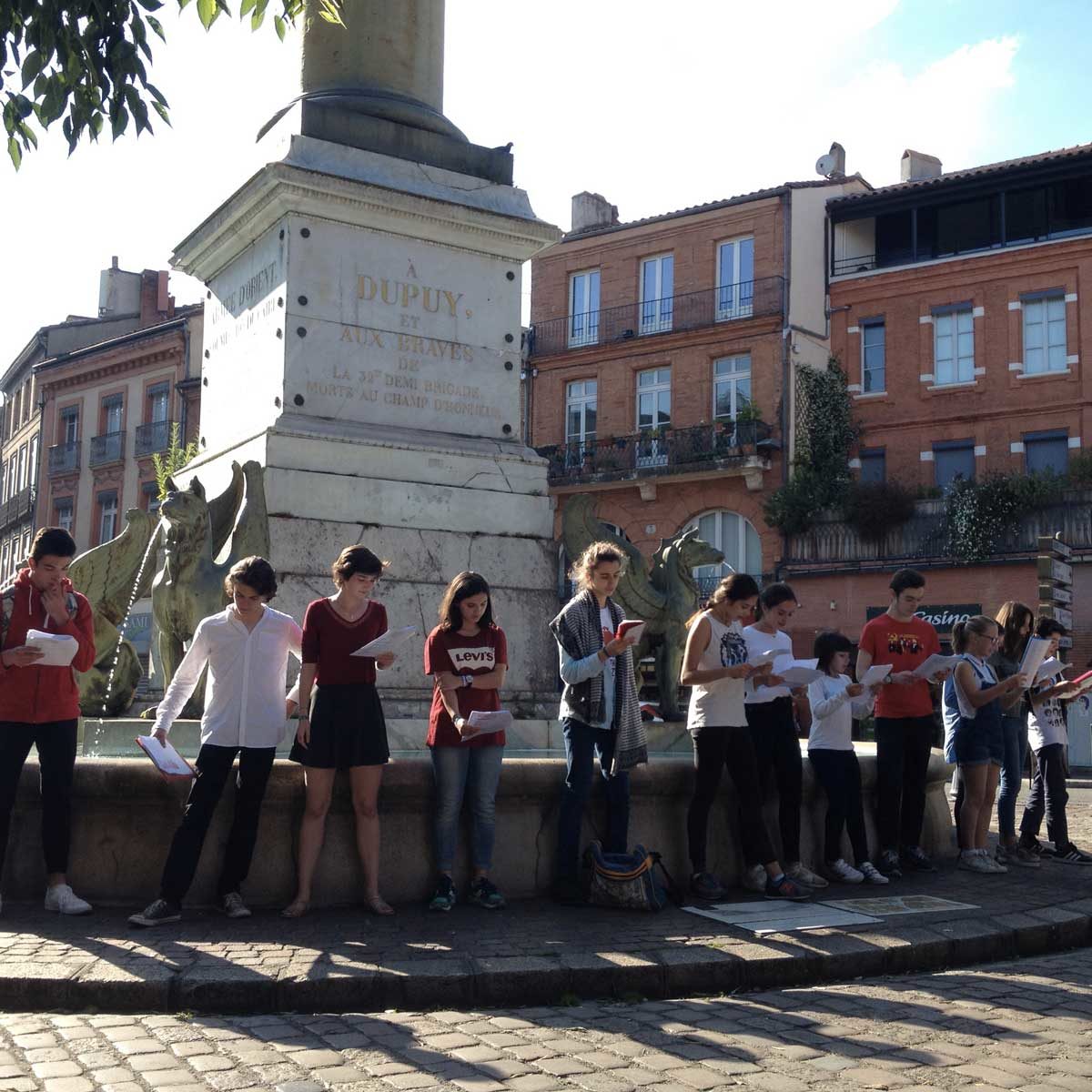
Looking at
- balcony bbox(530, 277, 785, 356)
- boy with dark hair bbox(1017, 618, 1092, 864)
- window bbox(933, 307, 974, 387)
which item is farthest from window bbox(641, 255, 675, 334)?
boy with dark hair bbox(1017, 618, 1092, 864)

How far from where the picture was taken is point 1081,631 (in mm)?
30359

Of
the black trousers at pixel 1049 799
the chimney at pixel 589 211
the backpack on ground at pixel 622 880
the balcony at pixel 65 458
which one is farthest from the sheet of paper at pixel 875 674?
the balcony at pixel 65 458

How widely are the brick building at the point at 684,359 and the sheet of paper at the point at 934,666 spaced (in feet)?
88.4

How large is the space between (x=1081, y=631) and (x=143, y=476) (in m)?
30.0

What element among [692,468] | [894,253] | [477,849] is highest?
[894,253]

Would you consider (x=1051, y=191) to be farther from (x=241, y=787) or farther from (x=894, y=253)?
(x=241, y=787)

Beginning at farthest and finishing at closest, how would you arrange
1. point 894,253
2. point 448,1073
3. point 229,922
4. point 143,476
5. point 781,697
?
point 143,476, point 894,253, point 781,697, point 229,922, point 448,1073

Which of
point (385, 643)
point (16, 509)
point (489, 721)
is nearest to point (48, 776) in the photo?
point (385, 643)

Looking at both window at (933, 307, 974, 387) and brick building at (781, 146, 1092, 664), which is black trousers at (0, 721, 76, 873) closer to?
brick building at (781, 146, 1092, 664)

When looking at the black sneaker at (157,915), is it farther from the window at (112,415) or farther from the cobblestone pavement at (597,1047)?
the window at (112,415)

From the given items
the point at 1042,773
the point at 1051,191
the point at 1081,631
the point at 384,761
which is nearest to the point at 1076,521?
the point at 1081,631

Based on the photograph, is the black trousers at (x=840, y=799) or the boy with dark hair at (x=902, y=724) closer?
the black trousers at (x=840, y=799)

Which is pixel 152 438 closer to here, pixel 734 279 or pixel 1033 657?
pixel 734 279

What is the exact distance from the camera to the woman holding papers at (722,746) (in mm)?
6824
